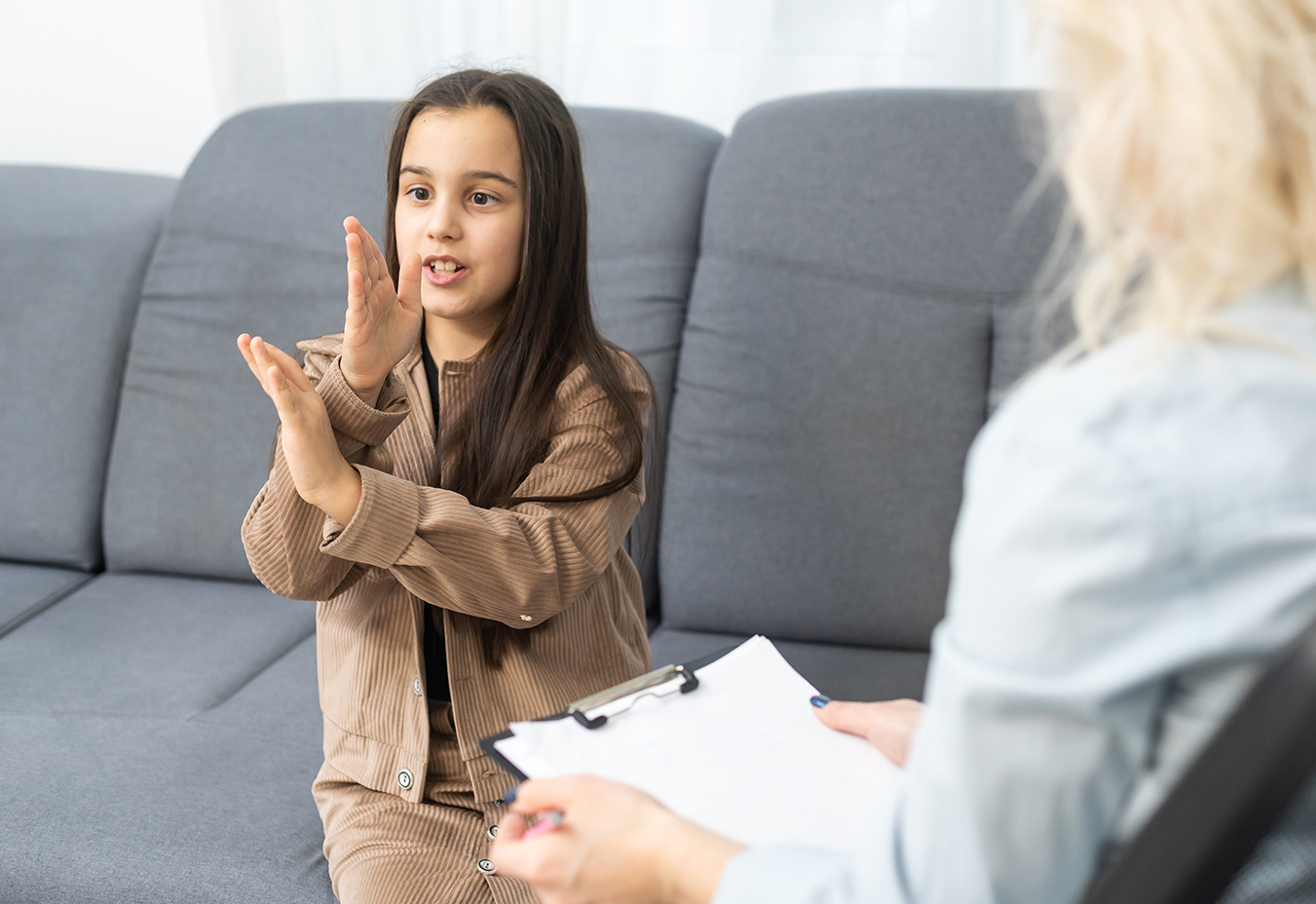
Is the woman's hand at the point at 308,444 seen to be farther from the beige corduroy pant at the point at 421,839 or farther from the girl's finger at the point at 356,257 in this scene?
the beige corduroy pant at the point at 421,839

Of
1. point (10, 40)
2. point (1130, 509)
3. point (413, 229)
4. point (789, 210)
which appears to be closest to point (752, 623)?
point (789, 210)

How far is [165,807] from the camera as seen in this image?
1.20m

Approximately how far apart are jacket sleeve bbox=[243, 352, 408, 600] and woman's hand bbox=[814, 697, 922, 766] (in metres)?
0.50

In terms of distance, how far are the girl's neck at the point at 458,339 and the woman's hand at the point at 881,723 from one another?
23.7 inches

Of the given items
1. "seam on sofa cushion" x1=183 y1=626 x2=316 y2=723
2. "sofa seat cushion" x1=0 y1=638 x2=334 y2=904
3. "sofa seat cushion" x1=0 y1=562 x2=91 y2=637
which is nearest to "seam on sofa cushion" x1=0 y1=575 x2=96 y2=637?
"sofa seat cushion" x1=0 y1=562 x2=91 y2=637

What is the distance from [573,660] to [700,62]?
124 centimetres

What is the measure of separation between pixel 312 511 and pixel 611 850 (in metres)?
0.57

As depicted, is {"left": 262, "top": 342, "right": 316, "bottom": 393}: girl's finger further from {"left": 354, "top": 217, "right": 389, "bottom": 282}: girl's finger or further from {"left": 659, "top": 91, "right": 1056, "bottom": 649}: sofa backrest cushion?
{"left": 659, "top": 91, "right": 1056, "bottom": 649}: sofa backrest cushion

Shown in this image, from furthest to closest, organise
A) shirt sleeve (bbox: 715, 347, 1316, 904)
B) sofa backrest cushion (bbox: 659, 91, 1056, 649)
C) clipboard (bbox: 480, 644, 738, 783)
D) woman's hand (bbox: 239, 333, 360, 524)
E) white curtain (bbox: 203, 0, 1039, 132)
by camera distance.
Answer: white curtain (bbox: 203, 0, 1039, 132) → sofa backrest cushion (bbox: 659, 91, 1056, 649) → woman's hand (bbox: 239, 333, 360, 524) → clipboard (bbox: 480, 644, 738, 783) → shirt sleeve (bbox: 715, 347, 1316, 904)

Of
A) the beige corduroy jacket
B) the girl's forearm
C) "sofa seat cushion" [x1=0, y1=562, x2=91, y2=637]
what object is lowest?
"sofa seat cushion" [x1=0, y1=562, x2=91, y2=637]

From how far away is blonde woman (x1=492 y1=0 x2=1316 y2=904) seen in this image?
16.6 inches

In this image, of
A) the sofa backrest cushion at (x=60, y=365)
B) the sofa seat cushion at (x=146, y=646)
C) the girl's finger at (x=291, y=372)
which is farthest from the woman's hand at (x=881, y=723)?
the sofa backrest cushion at (x=60, y=365)

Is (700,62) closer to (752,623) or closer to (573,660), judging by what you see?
(752,623)

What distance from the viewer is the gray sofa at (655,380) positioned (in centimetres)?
144
